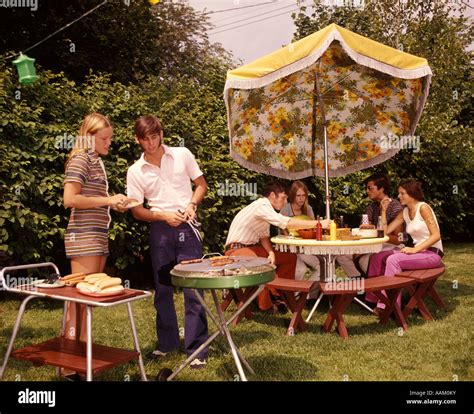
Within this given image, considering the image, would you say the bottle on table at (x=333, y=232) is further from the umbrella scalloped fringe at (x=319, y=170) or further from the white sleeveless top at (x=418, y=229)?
the umbrella scalloped fringe at (x=319, y=170)

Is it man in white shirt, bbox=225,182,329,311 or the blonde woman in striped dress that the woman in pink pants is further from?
the blonde woman in striped dress

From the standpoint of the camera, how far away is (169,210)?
4.96 metres

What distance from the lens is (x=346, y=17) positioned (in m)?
16.8

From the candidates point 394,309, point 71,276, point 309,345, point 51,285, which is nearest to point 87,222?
point 71,276

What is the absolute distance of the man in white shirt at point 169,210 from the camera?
486 centimetres

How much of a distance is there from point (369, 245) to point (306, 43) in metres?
2.21

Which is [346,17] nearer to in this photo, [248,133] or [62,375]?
[248,133]

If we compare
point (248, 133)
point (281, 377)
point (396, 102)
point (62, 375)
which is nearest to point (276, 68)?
point (248, 133)

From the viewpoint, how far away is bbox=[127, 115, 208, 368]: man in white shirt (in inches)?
191

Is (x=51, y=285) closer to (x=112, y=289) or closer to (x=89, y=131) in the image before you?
(x=112, y=289)

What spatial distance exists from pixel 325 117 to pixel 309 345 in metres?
3.08

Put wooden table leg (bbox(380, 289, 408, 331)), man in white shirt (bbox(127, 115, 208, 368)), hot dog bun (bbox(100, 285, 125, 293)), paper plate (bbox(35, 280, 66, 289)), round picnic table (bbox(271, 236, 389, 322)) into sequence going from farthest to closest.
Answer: wooden table leg (bbox(380, 289, 408, 331))
round picnic table (bbox(271, 236, 389, 322))
man in white shirt (bbox(127, 115, 208, 368))
paper plate (bbox(35, 280, 66, 289))
hot dog bun (bbox(100, 285, 125, 293))

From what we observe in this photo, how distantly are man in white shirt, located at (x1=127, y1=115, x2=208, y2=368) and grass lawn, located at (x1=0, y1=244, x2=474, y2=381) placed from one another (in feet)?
1.57

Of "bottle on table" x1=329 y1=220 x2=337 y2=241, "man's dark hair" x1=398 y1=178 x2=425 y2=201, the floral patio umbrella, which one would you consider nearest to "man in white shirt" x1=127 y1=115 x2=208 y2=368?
the floral patio umbrella
